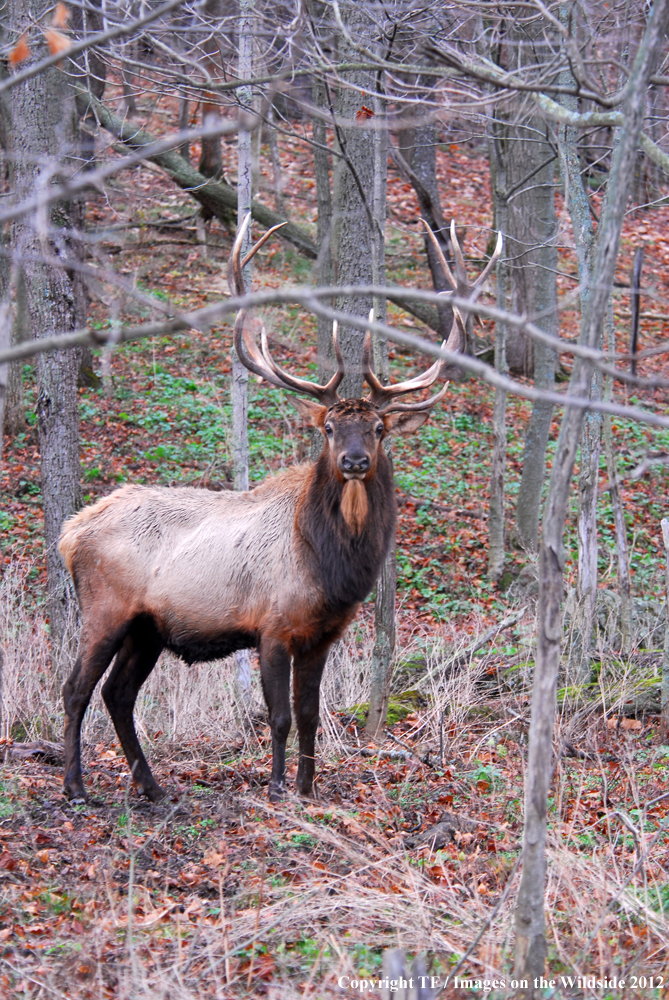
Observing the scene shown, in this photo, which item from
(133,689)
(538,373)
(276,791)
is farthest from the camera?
(538,373)

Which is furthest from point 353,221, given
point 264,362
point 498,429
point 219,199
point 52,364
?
point 219,199

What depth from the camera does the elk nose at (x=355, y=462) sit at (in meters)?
5.70

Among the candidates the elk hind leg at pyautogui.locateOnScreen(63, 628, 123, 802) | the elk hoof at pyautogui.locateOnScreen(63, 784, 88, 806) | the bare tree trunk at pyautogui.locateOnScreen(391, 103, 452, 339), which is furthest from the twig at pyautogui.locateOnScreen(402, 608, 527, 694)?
the bare tree trunk at pyautogui.locateOnScreen(391, 103, 452, 339)

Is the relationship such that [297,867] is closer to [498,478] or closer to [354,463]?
[354,463]

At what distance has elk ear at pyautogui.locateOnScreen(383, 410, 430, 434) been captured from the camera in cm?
628

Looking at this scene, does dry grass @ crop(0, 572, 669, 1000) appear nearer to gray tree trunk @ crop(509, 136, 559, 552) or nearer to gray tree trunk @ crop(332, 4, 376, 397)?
gray tree trunk @ crop(332, 4, 376, 397)

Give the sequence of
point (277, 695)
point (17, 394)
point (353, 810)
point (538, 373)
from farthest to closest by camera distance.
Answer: point (17, 394)
point (538, 373)
point (277, 695)
point (353, 810)

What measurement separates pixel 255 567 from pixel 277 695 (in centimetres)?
87

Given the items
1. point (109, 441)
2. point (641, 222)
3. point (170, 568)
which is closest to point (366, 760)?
point (170, 568)

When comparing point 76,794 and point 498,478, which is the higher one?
point 498,478

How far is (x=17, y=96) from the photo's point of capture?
801 cm

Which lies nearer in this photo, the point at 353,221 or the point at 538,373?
the point at 353,221

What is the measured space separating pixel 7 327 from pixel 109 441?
10.6m

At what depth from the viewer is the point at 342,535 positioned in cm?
600
